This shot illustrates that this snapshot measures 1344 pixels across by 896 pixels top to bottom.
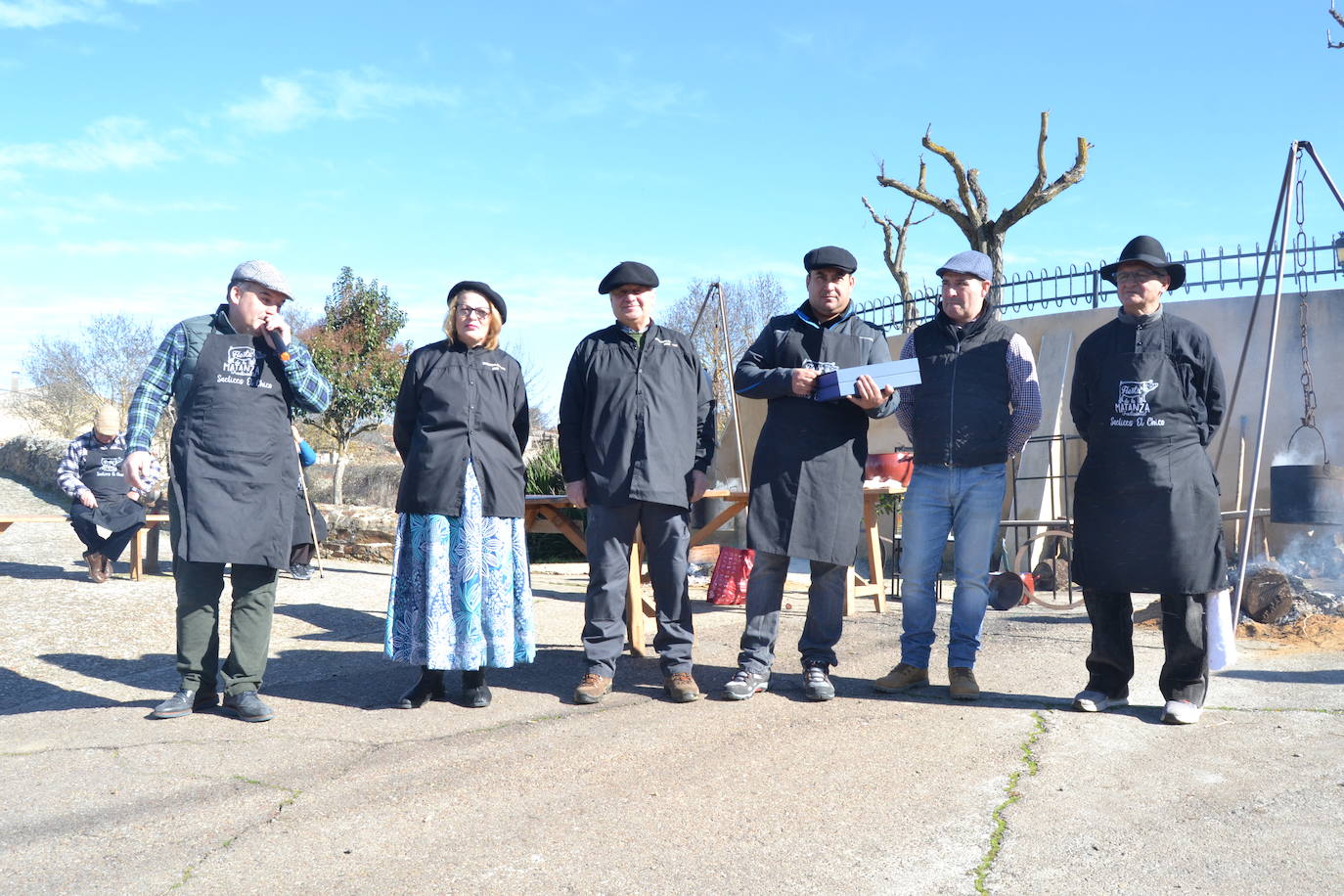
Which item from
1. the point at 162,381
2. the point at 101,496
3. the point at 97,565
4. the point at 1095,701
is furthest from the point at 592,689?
the point at 101,496

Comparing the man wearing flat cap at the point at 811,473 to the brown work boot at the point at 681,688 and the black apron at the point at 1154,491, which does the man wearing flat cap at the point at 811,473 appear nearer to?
the brown work boot at the point at 681,688

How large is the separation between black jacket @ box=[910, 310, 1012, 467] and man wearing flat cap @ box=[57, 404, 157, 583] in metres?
6.56

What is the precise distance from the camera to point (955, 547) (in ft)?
14.4

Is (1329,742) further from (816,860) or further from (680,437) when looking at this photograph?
(680,437)

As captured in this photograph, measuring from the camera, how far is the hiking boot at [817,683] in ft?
14.1

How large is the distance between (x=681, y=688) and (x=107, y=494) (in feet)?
22.2

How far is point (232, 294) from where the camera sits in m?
4.16

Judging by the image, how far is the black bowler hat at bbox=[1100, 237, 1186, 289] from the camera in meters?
4.04

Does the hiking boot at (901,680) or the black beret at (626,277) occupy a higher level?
the black beret at (626,277)

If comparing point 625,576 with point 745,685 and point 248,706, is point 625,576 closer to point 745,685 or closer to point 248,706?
point 745,685

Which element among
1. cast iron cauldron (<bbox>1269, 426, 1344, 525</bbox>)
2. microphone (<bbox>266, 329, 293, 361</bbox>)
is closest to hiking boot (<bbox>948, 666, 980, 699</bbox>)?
microphone (<bbox>266, 329, 293, 361</bbox>)

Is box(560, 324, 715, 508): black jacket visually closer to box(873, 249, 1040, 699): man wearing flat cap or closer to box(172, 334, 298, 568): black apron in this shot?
box(873, 249, 1040, 699): man wearing flat cap

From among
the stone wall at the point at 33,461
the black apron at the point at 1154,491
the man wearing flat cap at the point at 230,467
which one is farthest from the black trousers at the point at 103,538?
the stone wall at the point at 33,461

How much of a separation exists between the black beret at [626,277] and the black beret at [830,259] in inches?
26.4
